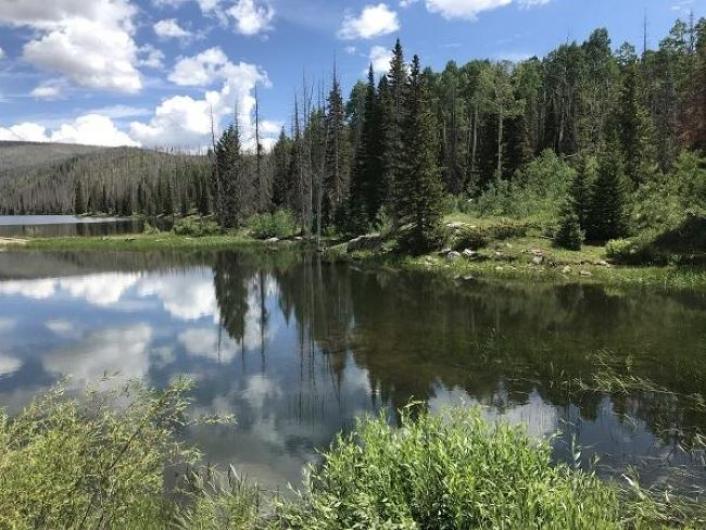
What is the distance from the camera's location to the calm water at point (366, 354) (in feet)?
36.8

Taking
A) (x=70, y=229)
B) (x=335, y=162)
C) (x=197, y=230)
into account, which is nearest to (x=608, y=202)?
(x=335, y=162)

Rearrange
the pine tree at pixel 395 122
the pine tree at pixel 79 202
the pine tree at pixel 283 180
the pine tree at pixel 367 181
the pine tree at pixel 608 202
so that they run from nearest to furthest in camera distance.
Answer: the pine tree at pixel 608 202
the pine tree at pixel 395 122
the pine tree at pixel 367 181
the pine tree at pixel 283 180
the pine tree at pixel 79 202

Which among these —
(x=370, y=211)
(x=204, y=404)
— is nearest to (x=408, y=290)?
(x=204, y=404)

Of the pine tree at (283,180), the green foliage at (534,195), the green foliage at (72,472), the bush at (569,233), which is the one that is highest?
the pine tree at (283,180)

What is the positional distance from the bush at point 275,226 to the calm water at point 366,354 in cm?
3206

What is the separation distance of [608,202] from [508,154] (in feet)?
79.7

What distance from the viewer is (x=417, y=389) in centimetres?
1397

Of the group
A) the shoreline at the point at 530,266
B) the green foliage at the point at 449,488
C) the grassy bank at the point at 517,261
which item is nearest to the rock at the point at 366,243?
the shoreline at the point at 530,266

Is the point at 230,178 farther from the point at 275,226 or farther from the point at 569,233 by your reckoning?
the point at 569,233

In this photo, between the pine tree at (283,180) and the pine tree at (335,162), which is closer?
the pine tree at (335,162)

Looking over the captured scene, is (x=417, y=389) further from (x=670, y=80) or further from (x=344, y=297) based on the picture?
(x=670, y=80)

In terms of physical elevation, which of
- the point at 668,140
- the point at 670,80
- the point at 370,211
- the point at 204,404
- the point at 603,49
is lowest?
the point at 204,404

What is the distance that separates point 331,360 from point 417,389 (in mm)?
4180

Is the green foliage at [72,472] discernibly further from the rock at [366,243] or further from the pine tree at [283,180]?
the pine tree at [283,180]
